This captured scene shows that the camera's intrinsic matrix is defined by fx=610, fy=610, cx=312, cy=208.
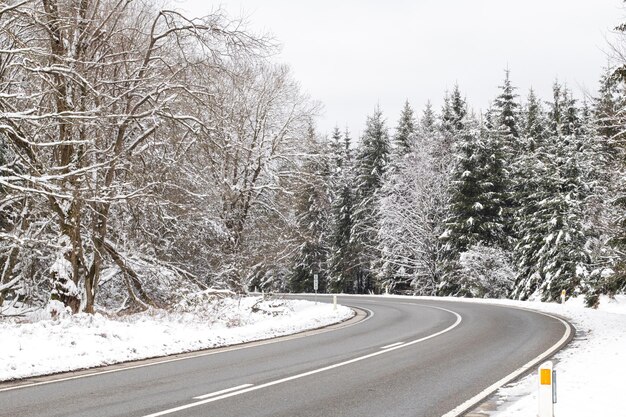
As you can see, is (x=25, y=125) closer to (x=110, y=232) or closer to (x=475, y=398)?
(x=110, y=232)

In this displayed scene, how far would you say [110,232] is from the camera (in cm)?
1888

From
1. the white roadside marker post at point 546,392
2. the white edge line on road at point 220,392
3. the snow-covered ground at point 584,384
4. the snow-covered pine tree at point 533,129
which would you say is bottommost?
the white edge line on road at point 220,392

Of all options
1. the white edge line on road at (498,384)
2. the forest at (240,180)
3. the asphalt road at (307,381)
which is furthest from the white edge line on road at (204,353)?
the white edge line on road at (498,384)

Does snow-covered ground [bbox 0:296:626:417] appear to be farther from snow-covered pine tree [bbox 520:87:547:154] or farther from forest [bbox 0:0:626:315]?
snow-covered pine tree [bbox 520:87:547:154]

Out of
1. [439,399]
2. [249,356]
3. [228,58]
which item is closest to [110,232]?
[228,58]

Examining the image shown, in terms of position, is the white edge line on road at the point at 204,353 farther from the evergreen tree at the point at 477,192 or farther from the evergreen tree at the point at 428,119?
the evergreen tree at the point at 428,119

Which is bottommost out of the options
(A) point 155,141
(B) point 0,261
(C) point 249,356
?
(C) point 249,356

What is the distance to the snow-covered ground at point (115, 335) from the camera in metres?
11.0

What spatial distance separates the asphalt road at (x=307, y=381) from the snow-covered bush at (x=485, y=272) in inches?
905

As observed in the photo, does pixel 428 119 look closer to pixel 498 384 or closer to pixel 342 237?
pixel 342 237

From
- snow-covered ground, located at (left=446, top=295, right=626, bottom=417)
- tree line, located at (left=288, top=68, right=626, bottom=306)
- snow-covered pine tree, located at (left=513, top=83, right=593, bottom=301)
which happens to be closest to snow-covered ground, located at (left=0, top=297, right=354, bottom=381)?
snow-covered ground, located at (left=446, top=295, right=626, bottom=417)

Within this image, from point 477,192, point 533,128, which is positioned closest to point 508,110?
point 533,128

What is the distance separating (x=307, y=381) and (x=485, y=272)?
31422 millimetres

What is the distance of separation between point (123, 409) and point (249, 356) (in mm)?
4863
